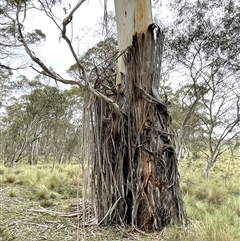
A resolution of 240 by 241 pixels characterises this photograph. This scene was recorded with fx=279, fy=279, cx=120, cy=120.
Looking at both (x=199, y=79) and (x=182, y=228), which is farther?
(x=199, y=79)

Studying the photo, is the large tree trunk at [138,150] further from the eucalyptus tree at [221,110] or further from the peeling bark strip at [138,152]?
the eucalyptus tree at [221,110]

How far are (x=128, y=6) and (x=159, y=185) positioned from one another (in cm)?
211

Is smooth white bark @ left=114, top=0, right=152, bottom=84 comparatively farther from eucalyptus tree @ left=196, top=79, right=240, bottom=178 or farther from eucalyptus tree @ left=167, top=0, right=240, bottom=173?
eucalyptus tree @ left=196, top=79, right=240, bottom=178

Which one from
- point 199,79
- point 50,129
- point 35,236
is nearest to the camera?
point 35,236

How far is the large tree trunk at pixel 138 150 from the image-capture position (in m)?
3.01

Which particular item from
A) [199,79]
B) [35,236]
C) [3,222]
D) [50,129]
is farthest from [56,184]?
[50,129]

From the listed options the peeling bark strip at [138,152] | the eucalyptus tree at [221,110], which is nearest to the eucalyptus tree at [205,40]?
the eucalyptus tree at [221,110]

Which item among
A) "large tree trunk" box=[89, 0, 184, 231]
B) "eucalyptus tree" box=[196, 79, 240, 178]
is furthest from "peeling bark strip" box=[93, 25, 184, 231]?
"eucalyptus tree" box=[196, 79, 240, 178]

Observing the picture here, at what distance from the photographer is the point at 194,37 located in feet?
30.5

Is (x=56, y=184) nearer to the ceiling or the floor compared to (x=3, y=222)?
nearer to the ceiling

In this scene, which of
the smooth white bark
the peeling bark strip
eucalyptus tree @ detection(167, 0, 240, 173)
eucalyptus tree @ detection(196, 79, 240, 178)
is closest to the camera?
the peeling bark strip

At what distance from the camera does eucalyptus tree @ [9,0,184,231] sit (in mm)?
3013

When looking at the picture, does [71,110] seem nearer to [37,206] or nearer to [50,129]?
[50,129]

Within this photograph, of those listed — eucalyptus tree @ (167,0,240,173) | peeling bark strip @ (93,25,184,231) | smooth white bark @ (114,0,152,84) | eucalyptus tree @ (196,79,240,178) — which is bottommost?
peeling bark strip @ (93,25,184,231)
